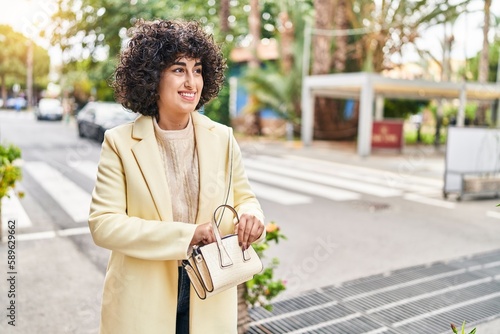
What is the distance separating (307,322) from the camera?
3.66 m

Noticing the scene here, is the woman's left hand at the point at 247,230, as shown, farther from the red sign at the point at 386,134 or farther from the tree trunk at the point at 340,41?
the tree trunk at the point at 340,41

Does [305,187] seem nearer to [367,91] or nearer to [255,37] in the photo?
[367,91]

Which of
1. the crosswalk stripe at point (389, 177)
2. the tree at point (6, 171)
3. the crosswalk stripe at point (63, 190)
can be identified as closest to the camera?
the tree at point (6, 171)

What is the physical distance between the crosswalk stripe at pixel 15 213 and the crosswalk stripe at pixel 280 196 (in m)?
3.85

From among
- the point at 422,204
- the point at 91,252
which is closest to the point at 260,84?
the point at 422,204

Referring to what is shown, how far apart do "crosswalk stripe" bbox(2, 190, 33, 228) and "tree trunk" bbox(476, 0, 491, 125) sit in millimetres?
18359

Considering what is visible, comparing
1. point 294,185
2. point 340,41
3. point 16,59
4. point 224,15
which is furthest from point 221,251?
point 16,59

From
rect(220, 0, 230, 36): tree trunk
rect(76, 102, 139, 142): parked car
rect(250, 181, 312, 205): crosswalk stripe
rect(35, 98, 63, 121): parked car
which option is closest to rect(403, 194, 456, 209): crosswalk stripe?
rect(250, 181, 312, 205): crosswalk stripe

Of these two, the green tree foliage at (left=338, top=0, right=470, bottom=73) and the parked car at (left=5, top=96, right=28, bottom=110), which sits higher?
the green tree foliage at (left=338, top=0, right=470, bottom=73)

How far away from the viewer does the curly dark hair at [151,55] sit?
5.55ft

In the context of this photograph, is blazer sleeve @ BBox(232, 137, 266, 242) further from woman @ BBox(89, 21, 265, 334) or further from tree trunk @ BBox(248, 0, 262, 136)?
tree trunk @ BBox(248, 0, 262, 136)

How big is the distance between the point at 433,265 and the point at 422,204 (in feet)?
12.1

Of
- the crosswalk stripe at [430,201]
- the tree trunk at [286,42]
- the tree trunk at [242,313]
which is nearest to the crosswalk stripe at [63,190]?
the tree trunk at [242,313]

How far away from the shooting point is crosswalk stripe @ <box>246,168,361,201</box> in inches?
363
